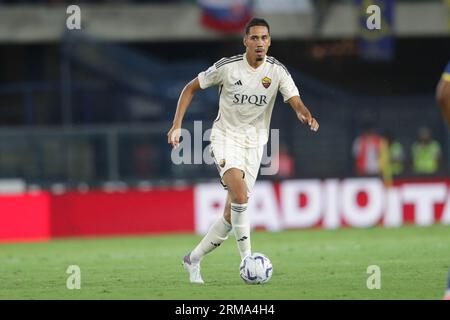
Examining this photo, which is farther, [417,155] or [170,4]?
[170,4]

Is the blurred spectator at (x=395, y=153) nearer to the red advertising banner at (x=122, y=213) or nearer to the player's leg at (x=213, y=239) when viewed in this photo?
the red advertising banner at (x=122, y=213)

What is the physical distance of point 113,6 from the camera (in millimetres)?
31438

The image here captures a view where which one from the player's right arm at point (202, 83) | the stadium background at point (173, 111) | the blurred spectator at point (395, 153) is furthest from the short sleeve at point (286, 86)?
the blurred spectator at point (395, 153)

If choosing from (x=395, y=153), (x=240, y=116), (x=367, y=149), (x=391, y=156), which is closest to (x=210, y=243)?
(x=240, y=116)

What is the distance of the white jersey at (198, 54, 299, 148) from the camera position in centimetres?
1184

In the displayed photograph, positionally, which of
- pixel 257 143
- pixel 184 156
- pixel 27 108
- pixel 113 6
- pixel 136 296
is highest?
pixel 113 6

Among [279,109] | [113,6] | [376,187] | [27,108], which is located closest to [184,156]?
[279,109]

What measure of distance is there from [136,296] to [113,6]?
21.6 m

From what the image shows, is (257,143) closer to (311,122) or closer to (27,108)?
(311,122)

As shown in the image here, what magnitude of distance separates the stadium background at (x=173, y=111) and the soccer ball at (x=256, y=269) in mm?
9892

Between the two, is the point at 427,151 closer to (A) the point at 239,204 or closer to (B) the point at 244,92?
(B) the point at 244,92

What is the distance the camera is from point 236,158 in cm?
1180

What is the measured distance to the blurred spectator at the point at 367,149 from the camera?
23172mm

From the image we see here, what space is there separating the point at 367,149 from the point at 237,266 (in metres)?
9.86
